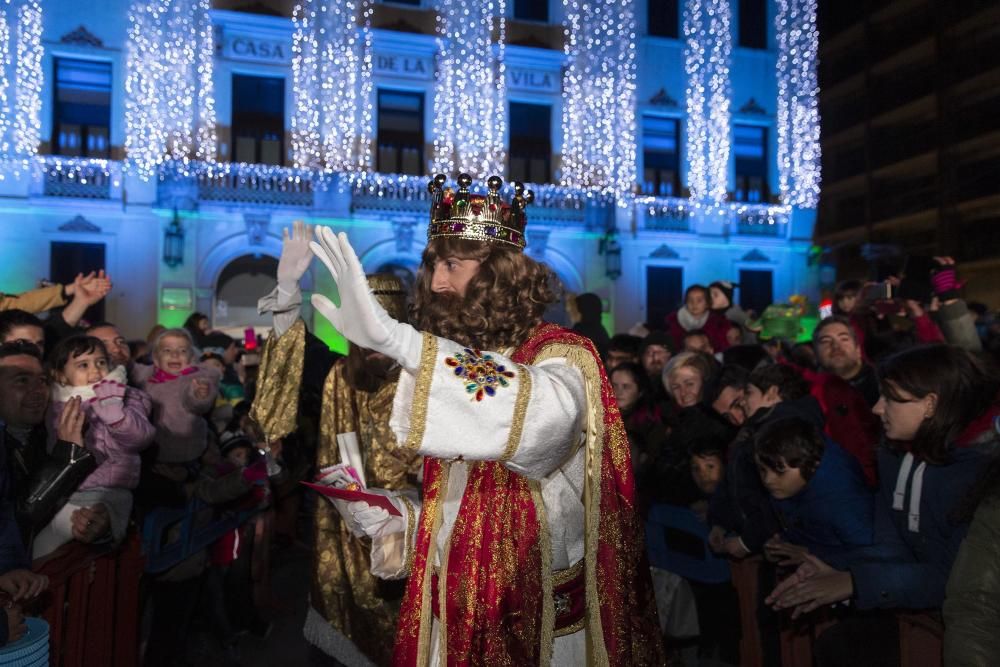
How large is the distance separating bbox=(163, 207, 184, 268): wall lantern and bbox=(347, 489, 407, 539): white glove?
14650 millimetres

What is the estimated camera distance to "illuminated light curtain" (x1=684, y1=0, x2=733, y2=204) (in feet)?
62.5

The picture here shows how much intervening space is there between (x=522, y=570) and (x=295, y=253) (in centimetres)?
171

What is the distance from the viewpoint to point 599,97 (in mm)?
18172

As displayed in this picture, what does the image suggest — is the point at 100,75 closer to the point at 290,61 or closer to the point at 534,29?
the point at 290,61

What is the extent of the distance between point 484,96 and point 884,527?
52.0 ft

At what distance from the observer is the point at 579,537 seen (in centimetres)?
226

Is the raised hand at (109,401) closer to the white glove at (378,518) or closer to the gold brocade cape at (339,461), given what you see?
the gold brocade cape at (339,461)

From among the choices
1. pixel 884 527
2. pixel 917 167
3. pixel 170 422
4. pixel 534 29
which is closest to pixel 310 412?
pixel 170 422

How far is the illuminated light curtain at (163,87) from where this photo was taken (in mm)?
15680

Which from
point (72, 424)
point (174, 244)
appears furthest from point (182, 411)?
point (174, 244)

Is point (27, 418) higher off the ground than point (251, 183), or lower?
lower

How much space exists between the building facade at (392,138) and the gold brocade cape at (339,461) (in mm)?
12561

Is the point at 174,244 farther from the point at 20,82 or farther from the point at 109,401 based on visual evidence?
the point at 109,401

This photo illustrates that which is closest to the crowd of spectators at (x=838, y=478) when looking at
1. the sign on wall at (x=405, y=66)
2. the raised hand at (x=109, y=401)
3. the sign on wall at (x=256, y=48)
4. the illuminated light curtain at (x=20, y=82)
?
the raised hand at (x=109, y=401)
